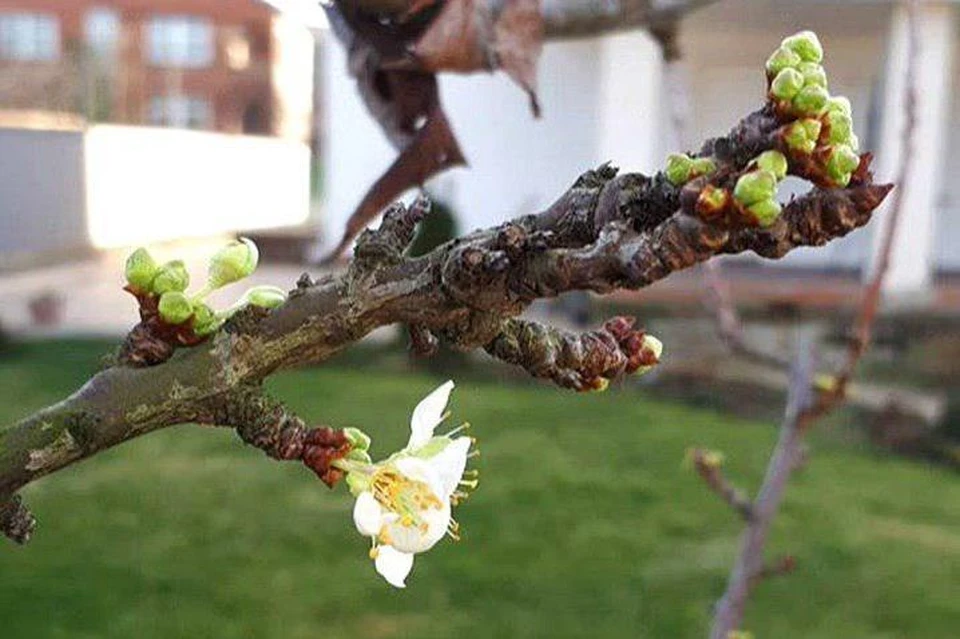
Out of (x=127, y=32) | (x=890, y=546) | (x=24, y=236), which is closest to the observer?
(x=890, y=546)

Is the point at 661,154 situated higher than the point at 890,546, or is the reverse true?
the point at 661,154

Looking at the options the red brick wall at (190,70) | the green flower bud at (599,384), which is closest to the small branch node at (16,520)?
the green flower bud at (599,384)

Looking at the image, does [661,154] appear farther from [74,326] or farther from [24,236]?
[24,236]

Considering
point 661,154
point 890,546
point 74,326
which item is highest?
point 661,154

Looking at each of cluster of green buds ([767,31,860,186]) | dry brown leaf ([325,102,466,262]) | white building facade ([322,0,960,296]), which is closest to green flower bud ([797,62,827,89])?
cluster of green buds ([767,31,860,186])

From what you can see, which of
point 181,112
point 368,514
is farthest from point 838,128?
point 181,112

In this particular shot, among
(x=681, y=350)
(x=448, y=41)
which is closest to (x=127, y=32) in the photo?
(x=681, y=350)

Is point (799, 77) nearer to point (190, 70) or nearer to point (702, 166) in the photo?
point (702, 166)
